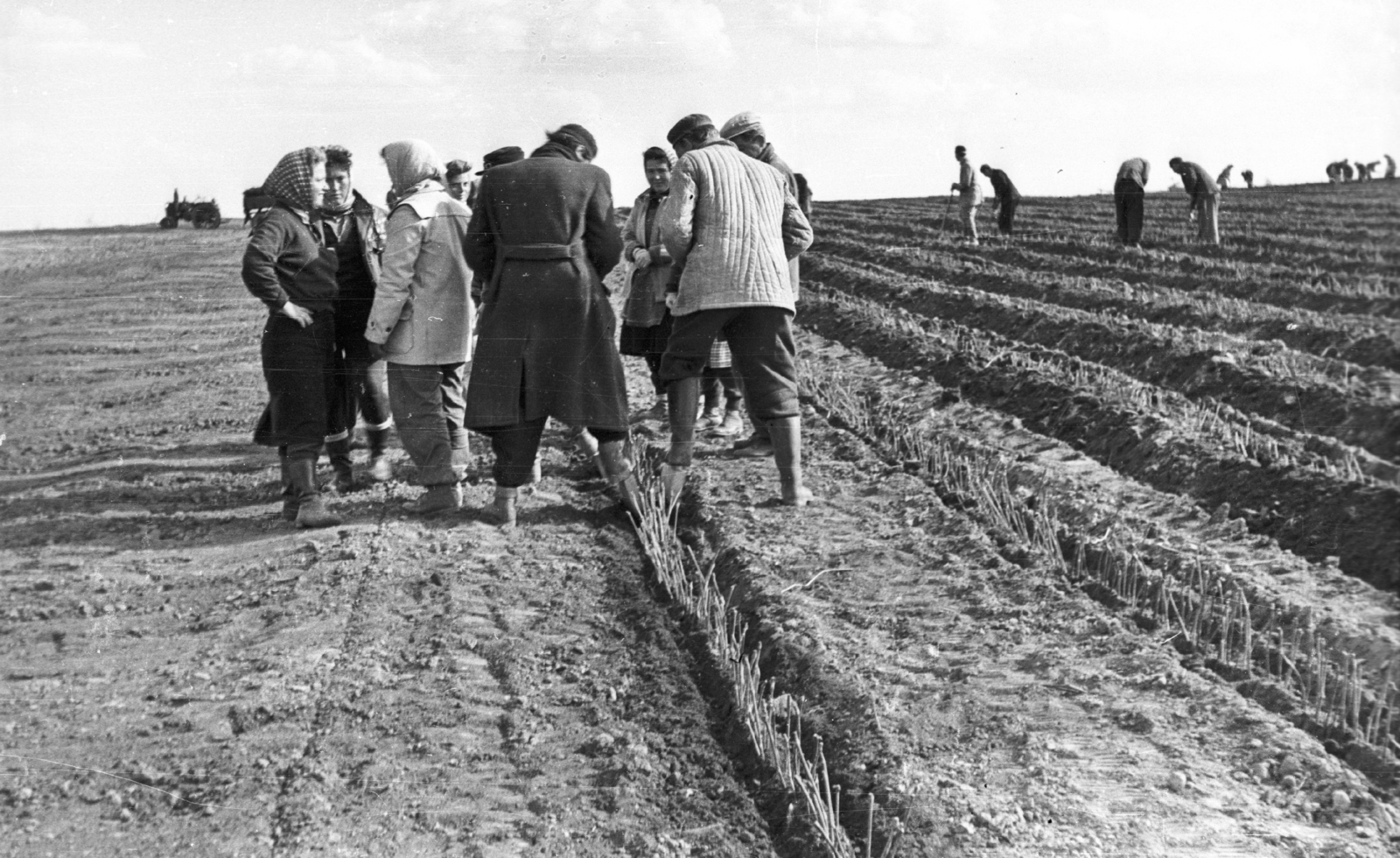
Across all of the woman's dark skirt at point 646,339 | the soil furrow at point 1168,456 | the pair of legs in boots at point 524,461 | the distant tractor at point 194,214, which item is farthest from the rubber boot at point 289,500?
the distant tractor at point 194,214

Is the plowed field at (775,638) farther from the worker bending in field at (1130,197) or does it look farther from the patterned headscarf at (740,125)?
the worker bending in field at (1130,197)

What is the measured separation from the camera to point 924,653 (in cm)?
377

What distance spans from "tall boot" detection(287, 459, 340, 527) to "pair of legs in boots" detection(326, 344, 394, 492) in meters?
0.33

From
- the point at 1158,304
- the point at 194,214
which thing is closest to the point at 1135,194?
the point at 1158,304

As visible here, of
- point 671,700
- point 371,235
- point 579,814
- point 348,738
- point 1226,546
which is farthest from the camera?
point 371,235

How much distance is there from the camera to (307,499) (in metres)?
5.04

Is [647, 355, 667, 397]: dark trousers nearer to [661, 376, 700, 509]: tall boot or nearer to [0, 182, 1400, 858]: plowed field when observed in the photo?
[0, 182, 1400, 858]: plowed field

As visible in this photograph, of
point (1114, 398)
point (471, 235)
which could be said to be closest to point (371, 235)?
point (471, 235)

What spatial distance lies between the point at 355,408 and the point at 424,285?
Result: 72cm

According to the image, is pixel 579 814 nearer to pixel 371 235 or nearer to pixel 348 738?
pixel 348 738

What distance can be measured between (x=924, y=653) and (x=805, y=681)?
37cm

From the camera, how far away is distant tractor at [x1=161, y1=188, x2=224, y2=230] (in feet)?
95.8

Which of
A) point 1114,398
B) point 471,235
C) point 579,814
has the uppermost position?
point 471,235

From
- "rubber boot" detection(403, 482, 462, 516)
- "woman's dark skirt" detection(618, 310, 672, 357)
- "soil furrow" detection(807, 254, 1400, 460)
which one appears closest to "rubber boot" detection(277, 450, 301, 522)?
"rubber boot" detection(403, 482, 462, 516)
